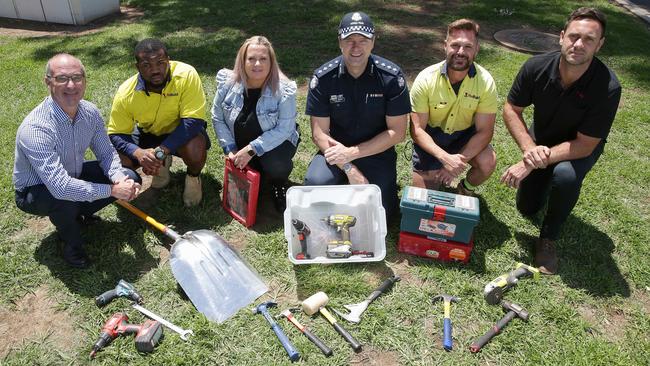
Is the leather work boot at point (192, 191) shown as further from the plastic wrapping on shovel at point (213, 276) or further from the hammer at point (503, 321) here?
the hammer at point (503, 321)

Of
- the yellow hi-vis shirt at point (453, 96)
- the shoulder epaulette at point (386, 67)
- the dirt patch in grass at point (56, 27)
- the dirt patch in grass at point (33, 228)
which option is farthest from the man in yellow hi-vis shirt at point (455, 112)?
the dirt patch in grass at point (56, 27)

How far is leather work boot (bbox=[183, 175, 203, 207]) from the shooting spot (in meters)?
3.78

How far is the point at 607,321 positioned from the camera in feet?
9.57

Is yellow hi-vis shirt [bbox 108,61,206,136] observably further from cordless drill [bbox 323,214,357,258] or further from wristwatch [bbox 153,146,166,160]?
cordless drill [bbox 323,214,357,258]

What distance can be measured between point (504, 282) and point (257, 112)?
208 cm

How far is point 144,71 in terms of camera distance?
340cm

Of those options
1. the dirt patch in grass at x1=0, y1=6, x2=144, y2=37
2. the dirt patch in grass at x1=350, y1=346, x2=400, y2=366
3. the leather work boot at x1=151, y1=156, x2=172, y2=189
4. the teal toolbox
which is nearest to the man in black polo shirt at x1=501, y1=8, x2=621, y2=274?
the teal toolbox

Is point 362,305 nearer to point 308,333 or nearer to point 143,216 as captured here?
point 308,333

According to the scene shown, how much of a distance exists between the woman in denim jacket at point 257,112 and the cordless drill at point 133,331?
132cm

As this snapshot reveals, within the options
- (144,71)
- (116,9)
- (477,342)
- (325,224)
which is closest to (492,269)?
(477,342)

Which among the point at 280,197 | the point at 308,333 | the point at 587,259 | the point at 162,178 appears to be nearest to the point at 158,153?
the point at 162,178

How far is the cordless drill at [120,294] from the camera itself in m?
2.86

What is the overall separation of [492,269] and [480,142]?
94 cm

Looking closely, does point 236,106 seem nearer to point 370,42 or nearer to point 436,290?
point 370,42
